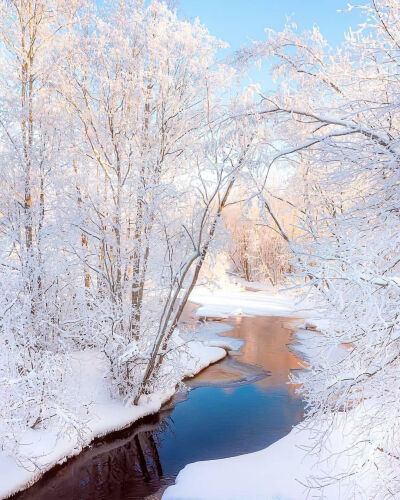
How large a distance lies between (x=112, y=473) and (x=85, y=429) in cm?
116

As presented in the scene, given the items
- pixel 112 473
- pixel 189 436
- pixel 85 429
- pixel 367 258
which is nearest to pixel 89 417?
pixel 85 429

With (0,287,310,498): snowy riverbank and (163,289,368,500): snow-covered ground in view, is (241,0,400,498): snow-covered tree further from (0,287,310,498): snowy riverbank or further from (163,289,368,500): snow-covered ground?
(163,289,368,500): snow-covered ground

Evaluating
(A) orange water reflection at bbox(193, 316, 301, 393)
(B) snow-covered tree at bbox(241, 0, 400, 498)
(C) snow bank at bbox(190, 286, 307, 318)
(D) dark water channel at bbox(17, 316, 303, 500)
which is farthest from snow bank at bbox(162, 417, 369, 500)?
(C) snow bank at bbox(190, 286, 307, 318)

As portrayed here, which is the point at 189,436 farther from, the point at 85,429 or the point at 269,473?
the point at 269,473

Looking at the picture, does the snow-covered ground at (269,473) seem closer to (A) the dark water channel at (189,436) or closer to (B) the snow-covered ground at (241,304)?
(A) the dark water channel at (189,436)

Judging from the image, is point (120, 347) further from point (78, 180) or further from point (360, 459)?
point (360, 459)

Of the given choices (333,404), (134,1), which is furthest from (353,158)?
(134,1)

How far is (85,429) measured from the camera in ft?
27.3

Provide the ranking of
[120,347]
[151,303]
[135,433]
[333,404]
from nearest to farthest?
[333,404], [135,433], [120,347], [151,303]

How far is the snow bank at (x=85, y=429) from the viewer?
263 inches

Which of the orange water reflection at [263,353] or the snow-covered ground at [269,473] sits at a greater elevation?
the snow-covered ground at [269,473]

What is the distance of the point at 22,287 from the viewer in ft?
26.8

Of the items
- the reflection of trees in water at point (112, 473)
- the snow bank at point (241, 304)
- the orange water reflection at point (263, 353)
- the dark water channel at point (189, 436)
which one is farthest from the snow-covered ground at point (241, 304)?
the reflection of trees in water at point (112, 473)

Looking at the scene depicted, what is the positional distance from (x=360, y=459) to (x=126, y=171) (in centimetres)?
773
